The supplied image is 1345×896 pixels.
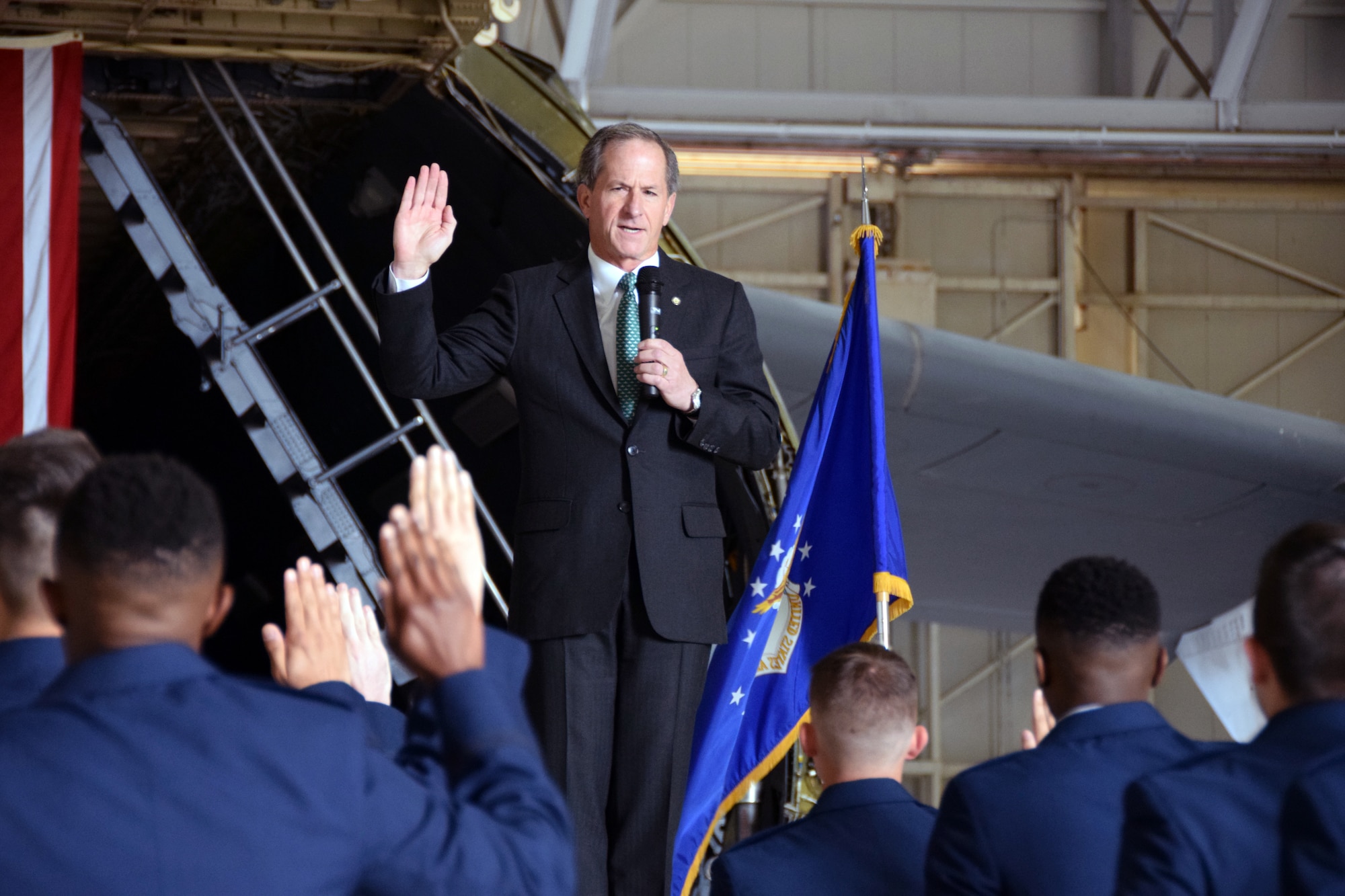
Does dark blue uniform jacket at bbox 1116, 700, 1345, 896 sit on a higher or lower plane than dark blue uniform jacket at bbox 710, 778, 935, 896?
higher

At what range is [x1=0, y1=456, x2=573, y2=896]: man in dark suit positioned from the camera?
1241 mm

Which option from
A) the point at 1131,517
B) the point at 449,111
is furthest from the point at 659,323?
the point at 1131,517

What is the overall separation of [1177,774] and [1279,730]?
0.13m

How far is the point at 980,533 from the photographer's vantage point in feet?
25.1

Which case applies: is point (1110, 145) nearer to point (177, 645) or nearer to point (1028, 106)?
point (1028, 106)

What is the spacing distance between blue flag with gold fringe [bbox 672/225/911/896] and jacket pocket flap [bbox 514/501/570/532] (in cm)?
92

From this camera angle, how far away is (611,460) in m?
2.85

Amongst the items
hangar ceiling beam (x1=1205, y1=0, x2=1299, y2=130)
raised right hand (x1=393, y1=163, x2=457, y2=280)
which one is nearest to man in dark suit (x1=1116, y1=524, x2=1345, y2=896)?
raised right hand (x1=393, y1=163, x2=457, y2=280)

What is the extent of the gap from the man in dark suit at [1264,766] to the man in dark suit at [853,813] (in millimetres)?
632

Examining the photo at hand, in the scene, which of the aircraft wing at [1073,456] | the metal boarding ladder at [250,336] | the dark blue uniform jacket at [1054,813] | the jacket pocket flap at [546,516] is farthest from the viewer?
the aircraft wing at [1073,456]

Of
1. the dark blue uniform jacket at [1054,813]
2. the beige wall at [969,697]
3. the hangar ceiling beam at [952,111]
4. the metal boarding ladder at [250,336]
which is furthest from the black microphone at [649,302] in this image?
the beige wall at [969,697]

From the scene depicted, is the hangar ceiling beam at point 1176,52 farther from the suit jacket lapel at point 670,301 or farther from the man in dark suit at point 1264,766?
the man in dark suit at point 1264,766

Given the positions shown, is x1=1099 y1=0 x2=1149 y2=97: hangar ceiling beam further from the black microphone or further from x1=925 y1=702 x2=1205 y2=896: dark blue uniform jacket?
x1=925 y1=702 x2=1205 y2=896: dark blue uniform jacket

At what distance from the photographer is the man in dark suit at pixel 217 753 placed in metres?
1.24
